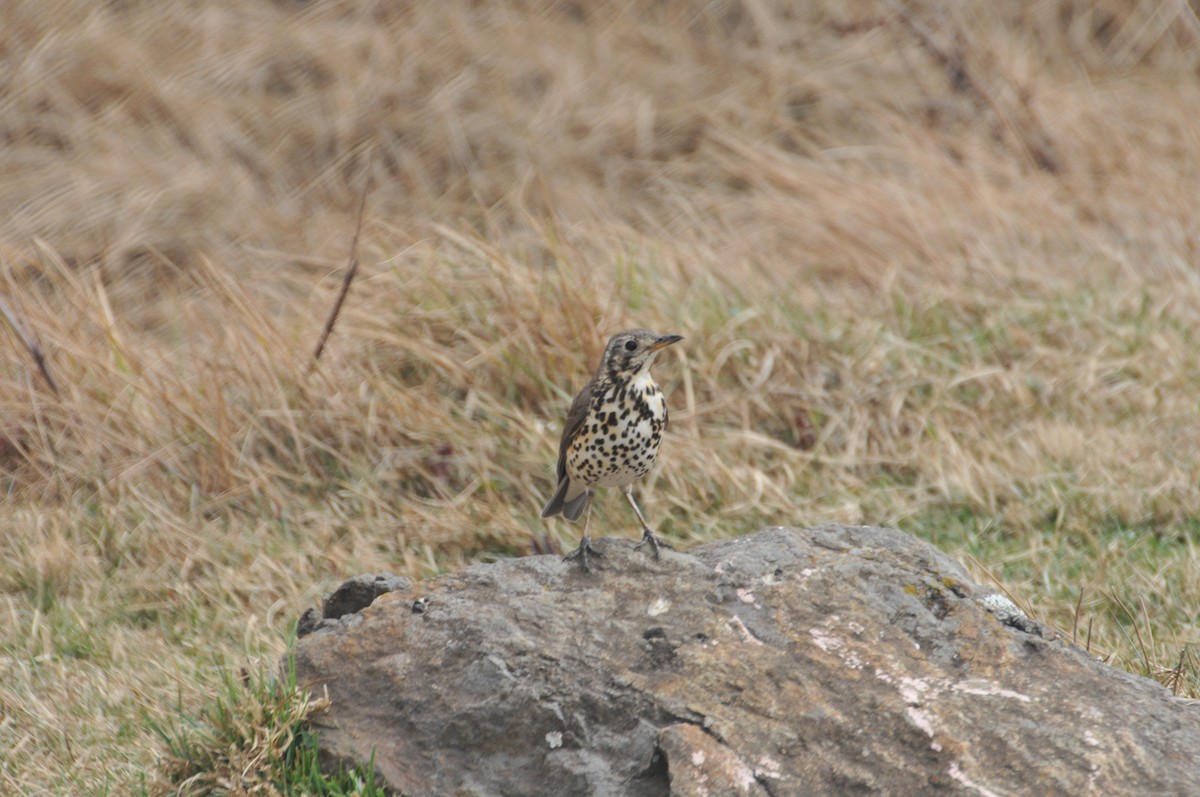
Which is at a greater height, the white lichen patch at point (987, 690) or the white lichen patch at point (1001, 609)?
the white lichen patch at point (1001, 609)

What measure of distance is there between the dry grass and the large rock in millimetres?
773

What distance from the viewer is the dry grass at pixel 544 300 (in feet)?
17.6

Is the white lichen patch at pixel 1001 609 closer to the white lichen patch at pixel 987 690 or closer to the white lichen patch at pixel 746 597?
the white lichen patch at pixel 987 690

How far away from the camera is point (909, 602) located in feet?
11.8

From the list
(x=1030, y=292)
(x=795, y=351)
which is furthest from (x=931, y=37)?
(x=795, y=351)

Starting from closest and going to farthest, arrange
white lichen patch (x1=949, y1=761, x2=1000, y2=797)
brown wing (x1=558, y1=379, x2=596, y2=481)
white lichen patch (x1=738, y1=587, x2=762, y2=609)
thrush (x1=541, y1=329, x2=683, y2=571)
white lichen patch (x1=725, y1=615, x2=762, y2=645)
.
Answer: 1. white lichen patch (x1=949, y1=761, x2=1000, y2=797)
2. white lichen patch (x1=725, y1=615, x2=762, y2=645)
3. white lichen patch (x1=738, y1=587, x2=762, y2=609)
4. thrush (x1=541, y1=329, x2=683, y2=571)
5. brown wing (x1=558, y1=379, x2=596, y2=481)

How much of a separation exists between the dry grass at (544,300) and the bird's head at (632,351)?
1397mm

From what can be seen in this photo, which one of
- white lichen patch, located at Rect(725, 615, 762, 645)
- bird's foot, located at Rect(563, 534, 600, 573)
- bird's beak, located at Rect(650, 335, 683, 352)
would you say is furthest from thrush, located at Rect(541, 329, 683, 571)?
white lichen patch, located at Rect(725, 615, 762, 645)

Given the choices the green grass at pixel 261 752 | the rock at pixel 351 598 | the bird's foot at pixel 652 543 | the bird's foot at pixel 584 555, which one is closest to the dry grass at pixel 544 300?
the green grass at pixel 261 752

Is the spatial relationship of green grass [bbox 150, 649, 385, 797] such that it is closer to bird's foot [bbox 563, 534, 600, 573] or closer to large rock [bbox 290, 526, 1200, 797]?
large rock [bbox 290, 526, 1200, 797]

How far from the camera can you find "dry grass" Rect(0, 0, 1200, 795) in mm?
5375

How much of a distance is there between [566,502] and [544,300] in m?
1.69

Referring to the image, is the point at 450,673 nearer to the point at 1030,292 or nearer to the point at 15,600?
the point at 15,600

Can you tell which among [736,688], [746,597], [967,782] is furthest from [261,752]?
[967,782]
